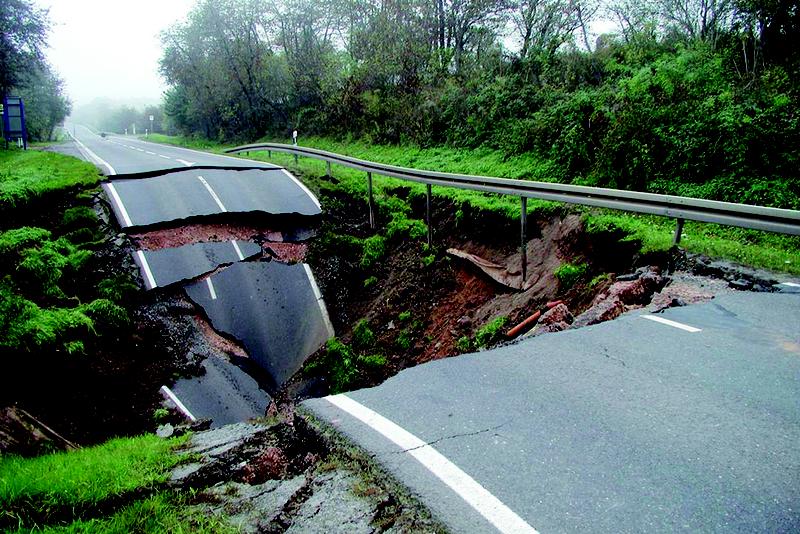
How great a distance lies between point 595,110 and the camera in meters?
12.7

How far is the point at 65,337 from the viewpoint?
24.0 feet

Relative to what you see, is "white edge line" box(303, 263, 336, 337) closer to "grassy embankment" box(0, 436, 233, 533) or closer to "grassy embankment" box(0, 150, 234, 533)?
"grassy embankment" box(0, 150, 234, 533)

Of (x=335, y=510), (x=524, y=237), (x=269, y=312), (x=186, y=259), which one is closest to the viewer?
(x=335, y=510)

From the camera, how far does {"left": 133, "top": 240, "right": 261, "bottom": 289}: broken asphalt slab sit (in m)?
9.45

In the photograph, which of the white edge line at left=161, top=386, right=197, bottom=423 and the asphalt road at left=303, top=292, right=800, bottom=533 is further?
the white edge line at left=161, top=386, right=197, bottom=423

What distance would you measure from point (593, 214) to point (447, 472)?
6870mm

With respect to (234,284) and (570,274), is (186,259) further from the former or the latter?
(570,274)

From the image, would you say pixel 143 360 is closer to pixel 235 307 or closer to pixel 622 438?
pixel 235 307

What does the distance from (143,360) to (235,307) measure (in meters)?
1.88

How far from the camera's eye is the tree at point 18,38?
23625mm

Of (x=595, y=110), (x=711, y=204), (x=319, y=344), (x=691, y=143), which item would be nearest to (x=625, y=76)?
(x=595, y=110)

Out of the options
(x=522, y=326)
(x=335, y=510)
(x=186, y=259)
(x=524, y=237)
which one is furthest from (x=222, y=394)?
(x=335, y=510)

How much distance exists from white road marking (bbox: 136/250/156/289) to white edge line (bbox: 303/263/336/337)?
2.92 metres

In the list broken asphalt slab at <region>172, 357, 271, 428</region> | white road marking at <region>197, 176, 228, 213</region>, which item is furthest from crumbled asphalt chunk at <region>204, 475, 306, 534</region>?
white road marking at <region>197, 176, 228, 213</region>
